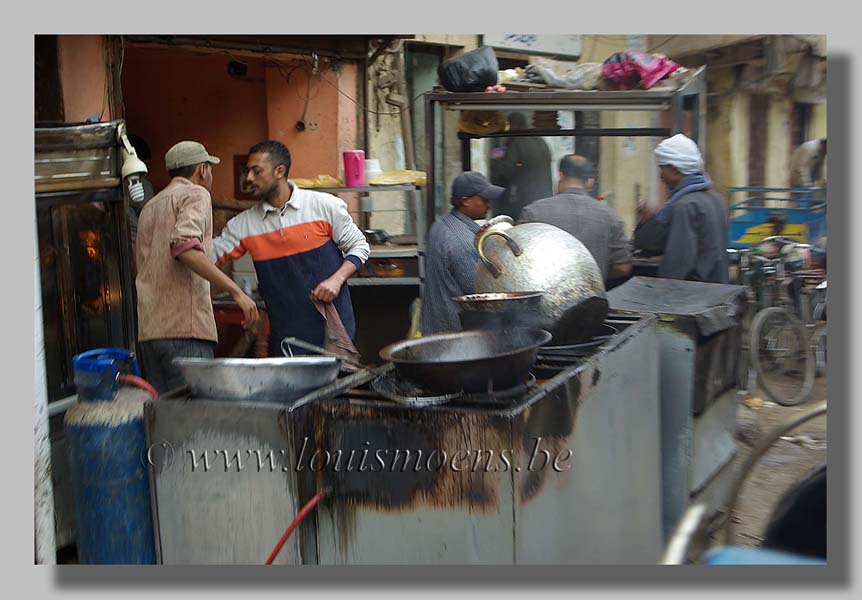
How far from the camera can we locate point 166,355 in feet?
13.8

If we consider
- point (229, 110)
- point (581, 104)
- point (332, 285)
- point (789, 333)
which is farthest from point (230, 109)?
point (789, 333)

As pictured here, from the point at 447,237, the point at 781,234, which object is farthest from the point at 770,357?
the point at 447,237

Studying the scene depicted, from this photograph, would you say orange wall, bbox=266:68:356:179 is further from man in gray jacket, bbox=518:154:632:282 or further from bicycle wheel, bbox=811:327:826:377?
bicycle wheel, bbox=811:327:826:377

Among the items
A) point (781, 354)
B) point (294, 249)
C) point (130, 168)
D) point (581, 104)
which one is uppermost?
point (581, 104)

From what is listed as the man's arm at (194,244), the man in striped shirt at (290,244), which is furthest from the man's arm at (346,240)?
the man's arm at (194,244)

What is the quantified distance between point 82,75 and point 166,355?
1.79 metres

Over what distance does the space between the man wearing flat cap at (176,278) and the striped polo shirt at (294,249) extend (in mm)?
368

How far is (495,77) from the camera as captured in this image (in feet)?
20.8

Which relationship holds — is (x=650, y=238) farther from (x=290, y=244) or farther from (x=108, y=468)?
(x=108, y=468)

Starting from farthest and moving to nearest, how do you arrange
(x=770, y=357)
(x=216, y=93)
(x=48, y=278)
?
(x=216, y=93) → (x=770, y=357) → (x=48, y=278)

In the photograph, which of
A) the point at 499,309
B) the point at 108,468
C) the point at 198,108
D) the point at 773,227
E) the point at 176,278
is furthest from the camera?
the point at 773,227

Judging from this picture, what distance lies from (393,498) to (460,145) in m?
4.93

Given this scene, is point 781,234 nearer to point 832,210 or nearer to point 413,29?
point 832,210

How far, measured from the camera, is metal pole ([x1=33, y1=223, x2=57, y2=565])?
331 centimetres
